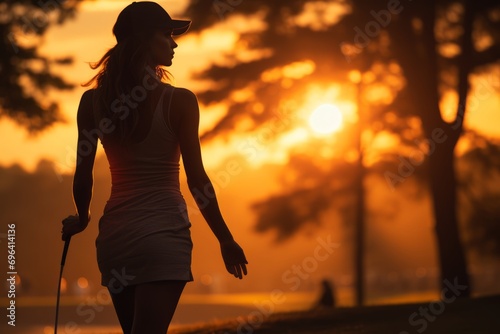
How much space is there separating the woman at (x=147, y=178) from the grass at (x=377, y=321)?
681 centimetres

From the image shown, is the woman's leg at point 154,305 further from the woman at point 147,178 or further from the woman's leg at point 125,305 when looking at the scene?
the woman's leg at point 125,305

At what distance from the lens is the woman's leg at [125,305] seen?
12.0 ft

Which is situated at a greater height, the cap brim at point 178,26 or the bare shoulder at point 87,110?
the cap brim at point 178,26

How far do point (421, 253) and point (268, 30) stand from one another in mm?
82699

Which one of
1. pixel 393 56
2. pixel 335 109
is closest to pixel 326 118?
pixel 335 109

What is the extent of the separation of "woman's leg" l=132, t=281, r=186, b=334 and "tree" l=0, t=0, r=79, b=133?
54.6ft

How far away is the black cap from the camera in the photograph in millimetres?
3723

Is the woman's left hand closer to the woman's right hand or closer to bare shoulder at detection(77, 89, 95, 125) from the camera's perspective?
bare shoulder at detection(77, 89, 95, 125)

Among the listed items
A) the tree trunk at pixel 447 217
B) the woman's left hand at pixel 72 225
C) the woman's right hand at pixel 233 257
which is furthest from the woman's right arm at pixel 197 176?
the tree trunk at pixel 447 217

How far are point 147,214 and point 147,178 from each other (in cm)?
13

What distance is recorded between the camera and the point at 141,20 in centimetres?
372

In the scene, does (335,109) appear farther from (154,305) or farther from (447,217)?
(154,305)

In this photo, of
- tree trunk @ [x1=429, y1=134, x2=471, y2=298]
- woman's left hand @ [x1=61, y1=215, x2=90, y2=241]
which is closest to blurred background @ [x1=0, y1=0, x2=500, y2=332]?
tree trunk @ [x1=429, y1=134, x2=471, y2=298]

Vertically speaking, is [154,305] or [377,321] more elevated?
[154,305]
